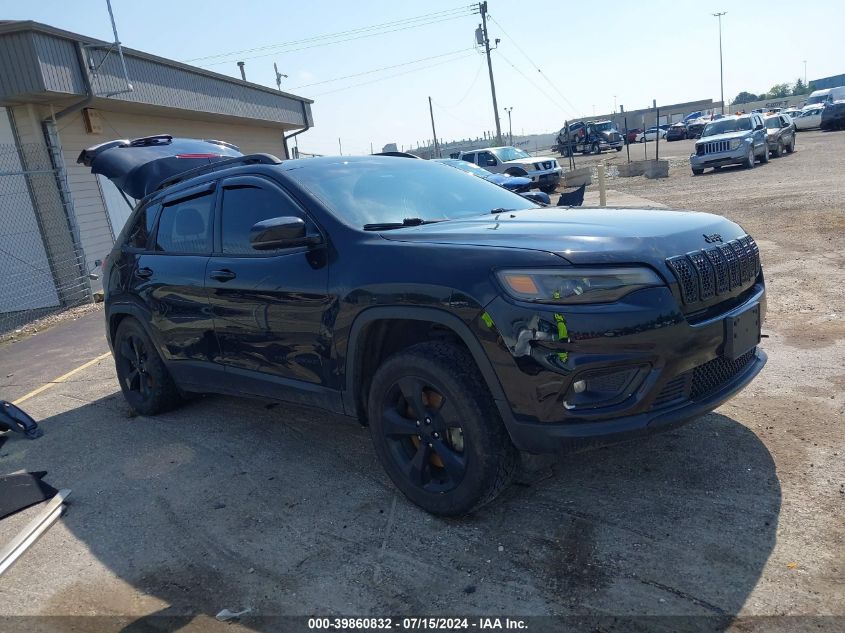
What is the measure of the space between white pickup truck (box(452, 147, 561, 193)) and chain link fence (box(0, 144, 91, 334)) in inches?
564

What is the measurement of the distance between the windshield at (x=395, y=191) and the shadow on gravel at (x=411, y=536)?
152cm

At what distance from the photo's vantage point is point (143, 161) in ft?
22.3

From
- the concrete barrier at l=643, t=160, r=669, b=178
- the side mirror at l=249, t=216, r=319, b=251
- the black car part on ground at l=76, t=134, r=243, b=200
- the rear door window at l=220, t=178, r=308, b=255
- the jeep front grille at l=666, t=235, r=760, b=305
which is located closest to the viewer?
the jeep front grille at l=666, t=235, r=760, b=305

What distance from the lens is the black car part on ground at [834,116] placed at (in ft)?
123

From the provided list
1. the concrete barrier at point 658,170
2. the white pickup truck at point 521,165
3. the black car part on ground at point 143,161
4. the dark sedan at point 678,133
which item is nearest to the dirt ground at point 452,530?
the black car part on ground at point 143,161

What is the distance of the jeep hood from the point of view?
291 centimetres

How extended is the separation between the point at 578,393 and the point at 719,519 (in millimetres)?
940

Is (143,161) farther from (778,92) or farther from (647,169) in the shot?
(778,92)

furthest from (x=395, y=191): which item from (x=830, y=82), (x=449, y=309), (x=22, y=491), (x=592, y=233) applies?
(x=830, y=82)

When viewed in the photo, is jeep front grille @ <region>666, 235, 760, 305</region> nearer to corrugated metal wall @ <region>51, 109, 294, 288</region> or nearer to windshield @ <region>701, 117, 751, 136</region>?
corrugated metal wall @ <region>51, 109, 294, 288</region>

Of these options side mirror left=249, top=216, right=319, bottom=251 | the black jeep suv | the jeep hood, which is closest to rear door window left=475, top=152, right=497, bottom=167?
the black jeep suv

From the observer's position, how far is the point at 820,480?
3.30 m

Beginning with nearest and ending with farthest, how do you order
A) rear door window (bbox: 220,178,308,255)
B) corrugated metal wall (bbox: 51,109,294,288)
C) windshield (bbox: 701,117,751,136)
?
rear door window (bbox: 220,178,308,255) → corrugated metal wall (bbox: 51,109,294,288) → windshield (bbox: 701,117,751,136)

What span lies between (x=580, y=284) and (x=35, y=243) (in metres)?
12.0
